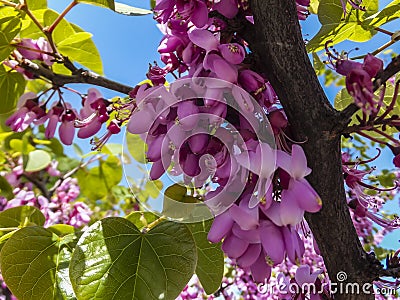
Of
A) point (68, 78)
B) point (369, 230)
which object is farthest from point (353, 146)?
point (68, 78)

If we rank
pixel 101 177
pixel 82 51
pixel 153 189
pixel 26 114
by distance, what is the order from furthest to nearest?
pixel 101 177, pixel 82 51, pixel 26 114, pixel 153 189

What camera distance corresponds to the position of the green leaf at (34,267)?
0.77 metres

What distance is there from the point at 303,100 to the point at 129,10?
16.4 inches

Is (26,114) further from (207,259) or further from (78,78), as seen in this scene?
(207,259)

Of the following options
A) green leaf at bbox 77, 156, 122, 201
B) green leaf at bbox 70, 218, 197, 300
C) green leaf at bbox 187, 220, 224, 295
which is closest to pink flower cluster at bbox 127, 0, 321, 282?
green leaf at bbox 70, 218, 197, 300

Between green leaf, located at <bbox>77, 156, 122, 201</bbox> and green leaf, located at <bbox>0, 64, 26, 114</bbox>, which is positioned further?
green leaf, located at <bbox>77, 156, 122, 201</bbox>

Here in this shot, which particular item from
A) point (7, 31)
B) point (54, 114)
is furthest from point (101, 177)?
point (7, 31)

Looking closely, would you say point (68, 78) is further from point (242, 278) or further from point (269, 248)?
point (242, 278)

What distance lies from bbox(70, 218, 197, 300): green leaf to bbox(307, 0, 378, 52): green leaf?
41cm

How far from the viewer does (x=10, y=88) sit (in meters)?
1.19

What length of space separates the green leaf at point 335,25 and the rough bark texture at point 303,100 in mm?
286

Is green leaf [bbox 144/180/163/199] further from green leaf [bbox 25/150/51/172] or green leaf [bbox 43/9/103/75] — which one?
green leaf [bbox 25/150/51/172]

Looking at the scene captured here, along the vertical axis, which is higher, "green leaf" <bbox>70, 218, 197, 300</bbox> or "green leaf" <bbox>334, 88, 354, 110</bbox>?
"green leaf" <bbox>334, 88, 354, 110</bbox>

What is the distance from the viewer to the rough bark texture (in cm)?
55
